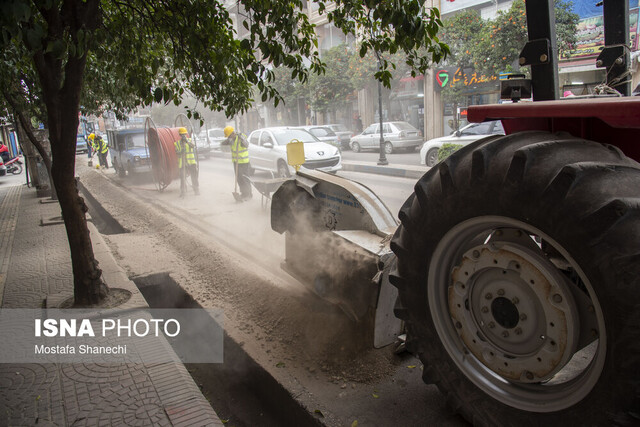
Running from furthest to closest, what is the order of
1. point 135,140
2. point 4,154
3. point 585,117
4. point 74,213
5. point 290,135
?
1. point 4,154
2. point 135,140
3. point 290,135
4. point 74,213
5. point 585,117

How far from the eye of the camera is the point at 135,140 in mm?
19047

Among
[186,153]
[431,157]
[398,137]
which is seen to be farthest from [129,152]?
[398,137]

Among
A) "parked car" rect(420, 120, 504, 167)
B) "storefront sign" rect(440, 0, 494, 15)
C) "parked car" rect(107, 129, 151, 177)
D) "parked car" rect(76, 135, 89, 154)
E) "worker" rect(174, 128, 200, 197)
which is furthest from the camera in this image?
"parked car" rect(76, 135, 89, 154)

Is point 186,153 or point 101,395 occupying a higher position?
point 186,153

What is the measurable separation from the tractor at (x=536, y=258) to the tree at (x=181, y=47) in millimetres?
1503

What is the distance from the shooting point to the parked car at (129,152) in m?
17.7

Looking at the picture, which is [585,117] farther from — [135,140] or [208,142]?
[208,142]

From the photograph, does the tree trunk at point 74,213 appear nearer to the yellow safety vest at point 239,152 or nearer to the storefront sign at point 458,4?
the yellow safety vest at point 239,152

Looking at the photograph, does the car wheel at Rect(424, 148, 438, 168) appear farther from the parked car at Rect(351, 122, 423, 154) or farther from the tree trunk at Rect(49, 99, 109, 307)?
the tree trunk at Rect(49, 99, 109, 307)

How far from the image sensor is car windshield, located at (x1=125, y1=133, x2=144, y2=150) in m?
18.8

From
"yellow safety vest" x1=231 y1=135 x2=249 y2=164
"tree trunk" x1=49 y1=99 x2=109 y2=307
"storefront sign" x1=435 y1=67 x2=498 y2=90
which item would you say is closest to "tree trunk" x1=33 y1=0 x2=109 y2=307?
"tree trunk" x1=49 y1=99 x2=109 y2=307

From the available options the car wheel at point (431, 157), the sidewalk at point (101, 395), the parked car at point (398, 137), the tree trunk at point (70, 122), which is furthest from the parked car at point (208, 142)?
the sidewalk at point (101, 395)

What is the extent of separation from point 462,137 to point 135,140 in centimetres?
1300

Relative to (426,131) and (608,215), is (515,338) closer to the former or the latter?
(608,215)
